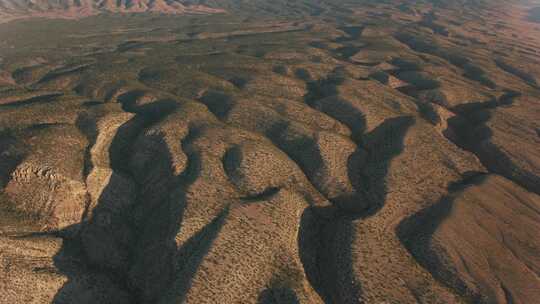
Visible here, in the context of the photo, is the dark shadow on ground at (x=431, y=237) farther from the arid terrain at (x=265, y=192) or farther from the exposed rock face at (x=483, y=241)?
the arid terrain at (x=265, y=192)

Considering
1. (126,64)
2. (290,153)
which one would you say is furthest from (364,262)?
(126,64)

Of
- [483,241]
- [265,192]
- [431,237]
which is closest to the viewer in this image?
[431,237]

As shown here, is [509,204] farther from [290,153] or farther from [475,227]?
[290,153]

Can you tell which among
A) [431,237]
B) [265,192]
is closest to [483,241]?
[431,237]

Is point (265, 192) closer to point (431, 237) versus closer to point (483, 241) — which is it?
point (431, 237)

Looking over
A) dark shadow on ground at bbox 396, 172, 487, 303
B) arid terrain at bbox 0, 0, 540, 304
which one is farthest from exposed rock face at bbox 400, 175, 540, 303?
arid terrain at bbox 0, 0, 540, 304

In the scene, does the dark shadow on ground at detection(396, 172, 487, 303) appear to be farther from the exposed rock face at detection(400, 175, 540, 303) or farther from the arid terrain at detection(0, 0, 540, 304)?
the arid terrain at detection(0, 0, 540, 304)

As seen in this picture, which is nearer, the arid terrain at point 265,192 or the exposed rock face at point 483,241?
the arid terrain at point 265,192

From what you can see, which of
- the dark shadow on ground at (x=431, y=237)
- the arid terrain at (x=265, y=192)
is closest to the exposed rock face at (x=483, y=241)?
the dark shadow on ground at (x=431, y=237)

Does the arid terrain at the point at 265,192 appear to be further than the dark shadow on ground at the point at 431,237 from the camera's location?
No
